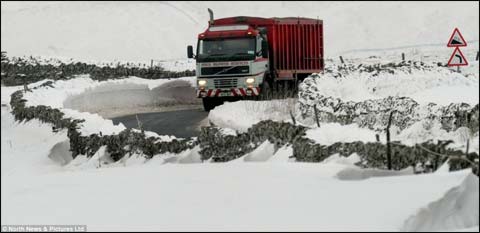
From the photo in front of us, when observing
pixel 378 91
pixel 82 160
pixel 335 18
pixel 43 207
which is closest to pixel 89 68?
pixel 378 91

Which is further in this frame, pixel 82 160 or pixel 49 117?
pixel 49 117

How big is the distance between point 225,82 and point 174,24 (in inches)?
2282

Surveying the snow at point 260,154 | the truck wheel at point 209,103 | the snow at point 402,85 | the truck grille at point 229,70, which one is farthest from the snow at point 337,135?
the truck wheel at point 209,103

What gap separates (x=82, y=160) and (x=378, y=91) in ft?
46.7

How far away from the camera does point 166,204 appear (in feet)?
27.1

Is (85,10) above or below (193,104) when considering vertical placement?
above

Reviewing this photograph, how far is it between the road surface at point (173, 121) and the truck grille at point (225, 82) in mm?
1122

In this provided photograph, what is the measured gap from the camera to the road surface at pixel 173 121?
1995 cm

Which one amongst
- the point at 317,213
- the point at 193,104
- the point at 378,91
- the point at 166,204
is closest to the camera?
the point at 317,213

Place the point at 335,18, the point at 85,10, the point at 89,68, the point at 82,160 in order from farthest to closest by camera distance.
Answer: the point at 85,10, the point at 335,18, the point at 89,68, the point at 82,160

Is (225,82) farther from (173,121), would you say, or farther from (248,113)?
(248,113)

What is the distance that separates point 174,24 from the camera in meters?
81.4

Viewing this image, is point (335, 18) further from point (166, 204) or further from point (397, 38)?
point (166, 204)

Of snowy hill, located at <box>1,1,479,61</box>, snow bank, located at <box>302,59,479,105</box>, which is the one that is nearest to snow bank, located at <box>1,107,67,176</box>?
snow bank, located at <box>302,59,479,105</box>
